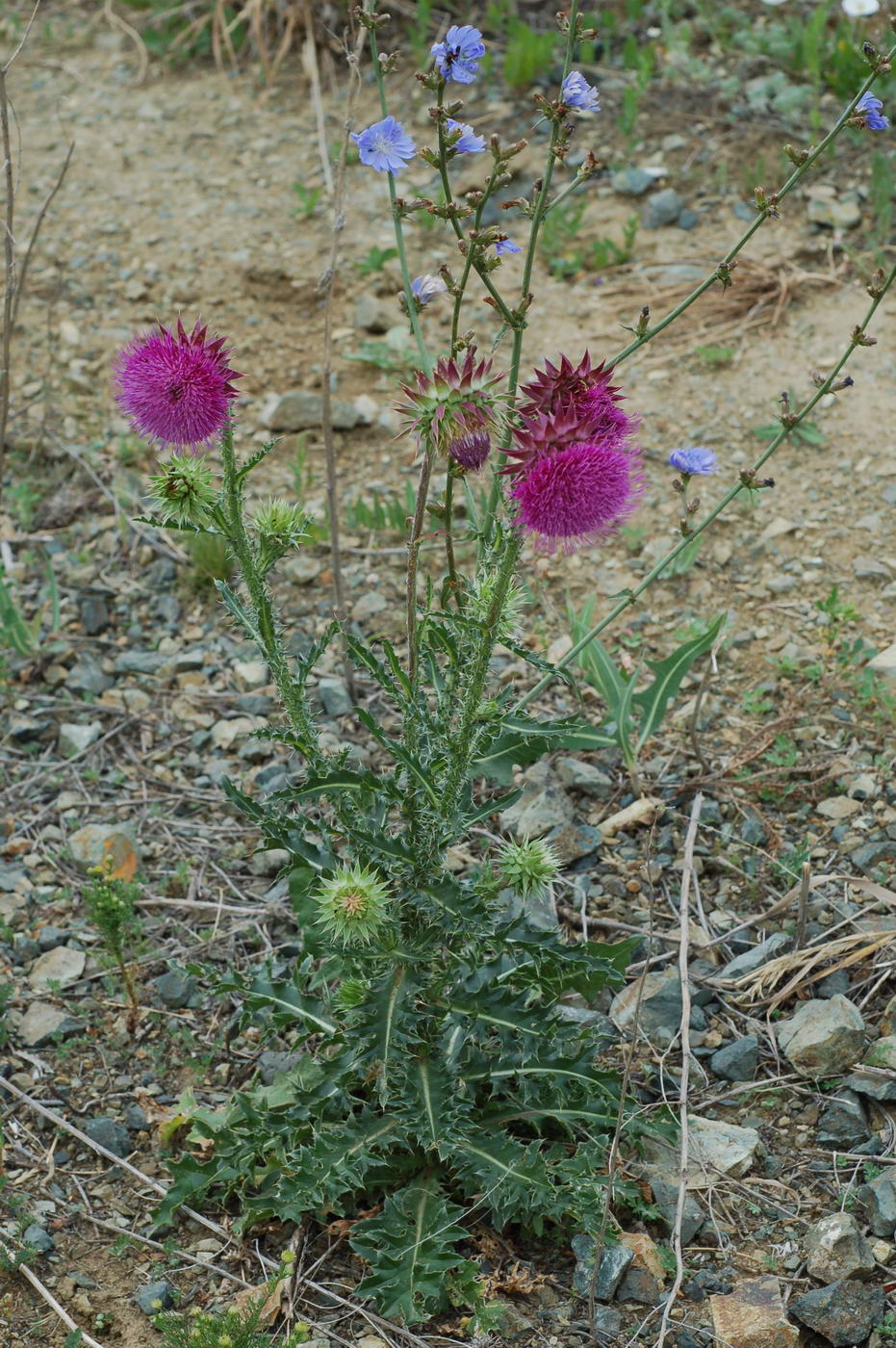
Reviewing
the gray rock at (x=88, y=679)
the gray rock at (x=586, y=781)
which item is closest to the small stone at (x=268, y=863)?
the gray rock at (x=586, y=781)

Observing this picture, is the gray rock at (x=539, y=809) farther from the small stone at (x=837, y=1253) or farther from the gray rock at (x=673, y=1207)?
the small stone at (x=837, y=1253)

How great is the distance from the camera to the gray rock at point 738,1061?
3.10 m

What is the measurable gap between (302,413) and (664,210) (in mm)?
2064

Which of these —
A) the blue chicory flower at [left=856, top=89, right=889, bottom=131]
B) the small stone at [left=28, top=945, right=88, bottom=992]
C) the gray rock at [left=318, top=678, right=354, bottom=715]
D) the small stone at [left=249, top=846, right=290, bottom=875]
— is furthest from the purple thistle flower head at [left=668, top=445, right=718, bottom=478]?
the small stone at [left=28, top=945, right=88, bottom=992]

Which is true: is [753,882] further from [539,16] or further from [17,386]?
[539,16]

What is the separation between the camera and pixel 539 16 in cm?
699

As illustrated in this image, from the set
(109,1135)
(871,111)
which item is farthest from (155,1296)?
(871,111)

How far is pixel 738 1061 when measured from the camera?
310 cm

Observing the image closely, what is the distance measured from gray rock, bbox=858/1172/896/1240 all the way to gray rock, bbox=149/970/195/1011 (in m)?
1.73

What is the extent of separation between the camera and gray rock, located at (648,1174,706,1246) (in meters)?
2.79

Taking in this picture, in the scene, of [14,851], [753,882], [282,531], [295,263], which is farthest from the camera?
[295,263]

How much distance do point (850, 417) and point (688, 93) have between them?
8.29ft

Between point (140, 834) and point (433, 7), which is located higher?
point (433, 7)

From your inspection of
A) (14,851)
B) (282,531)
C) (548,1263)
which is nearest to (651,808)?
(548,1263)
